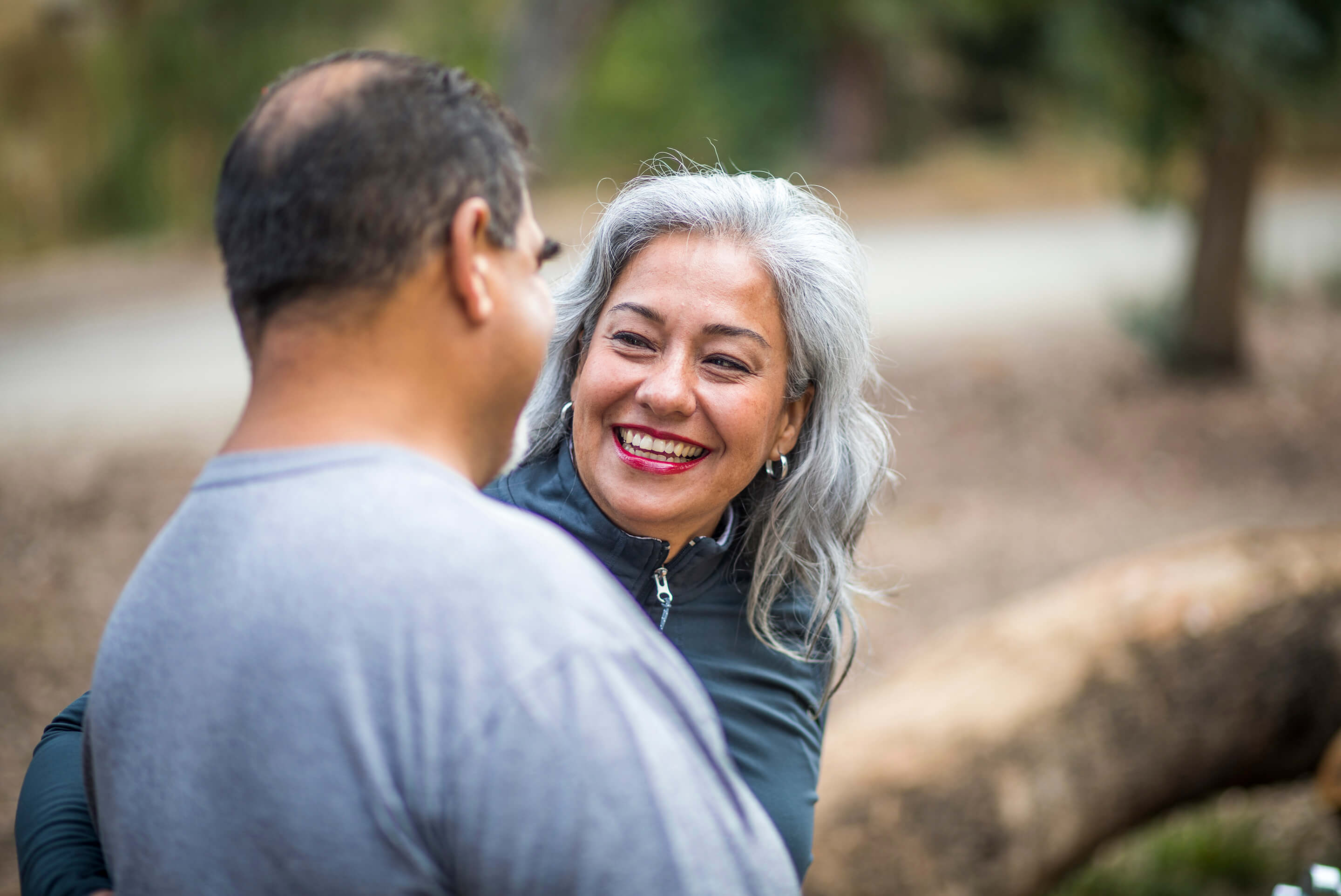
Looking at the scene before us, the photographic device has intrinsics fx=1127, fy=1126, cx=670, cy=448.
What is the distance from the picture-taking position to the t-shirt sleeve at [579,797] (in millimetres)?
935

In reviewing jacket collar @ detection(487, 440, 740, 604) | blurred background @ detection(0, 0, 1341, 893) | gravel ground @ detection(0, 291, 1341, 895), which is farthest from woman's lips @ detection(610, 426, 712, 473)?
gravel ground @ detection(0, 291, 1341, 895)

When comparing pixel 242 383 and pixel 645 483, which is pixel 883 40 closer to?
pixel 242 383

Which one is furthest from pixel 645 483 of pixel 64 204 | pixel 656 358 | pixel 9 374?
pixel 64 204

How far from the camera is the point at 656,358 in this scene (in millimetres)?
1996

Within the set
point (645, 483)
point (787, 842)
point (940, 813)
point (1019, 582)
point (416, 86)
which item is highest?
point (416, 86)

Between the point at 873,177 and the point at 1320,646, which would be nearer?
the point at 1320,646

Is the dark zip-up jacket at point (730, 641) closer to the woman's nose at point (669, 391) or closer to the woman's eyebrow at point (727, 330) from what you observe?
the woman's nose at point (669, 391)

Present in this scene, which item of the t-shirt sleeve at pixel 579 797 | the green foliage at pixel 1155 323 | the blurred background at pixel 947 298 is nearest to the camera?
the t-shirt sleeve at pixel 579 797

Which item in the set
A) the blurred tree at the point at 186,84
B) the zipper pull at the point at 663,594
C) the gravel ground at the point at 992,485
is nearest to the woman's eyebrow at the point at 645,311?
the zipper pull at the point at 663,594

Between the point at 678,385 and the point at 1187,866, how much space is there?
381cm

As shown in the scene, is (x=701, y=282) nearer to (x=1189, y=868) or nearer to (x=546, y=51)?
(x=1189, y=868)

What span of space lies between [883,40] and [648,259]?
539 inches

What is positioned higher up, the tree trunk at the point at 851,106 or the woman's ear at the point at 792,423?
the tree trunk at the point at 851,106

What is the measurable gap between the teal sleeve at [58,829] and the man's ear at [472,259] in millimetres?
679
